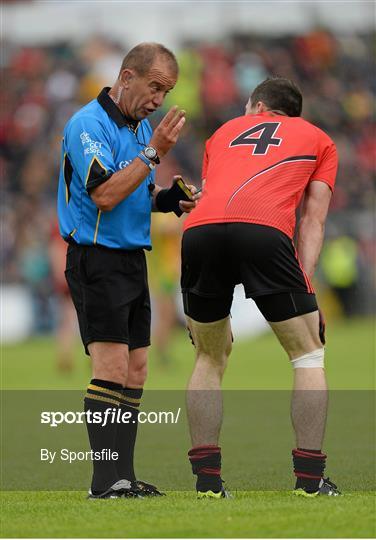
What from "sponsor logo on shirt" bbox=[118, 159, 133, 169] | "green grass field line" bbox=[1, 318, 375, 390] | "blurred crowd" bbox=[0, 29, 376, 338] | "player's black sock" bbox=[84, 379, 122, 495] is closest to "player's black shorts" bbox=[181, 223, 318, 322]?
"sponsor logo on shirt" bbox=[118, 159, 133, 169]

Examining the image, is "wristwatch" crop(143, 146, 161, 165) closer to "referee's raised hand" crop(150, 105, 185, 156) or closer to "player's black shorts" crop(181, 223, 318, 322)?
"referee's raised hand" crop(150, 105, 185, 156)

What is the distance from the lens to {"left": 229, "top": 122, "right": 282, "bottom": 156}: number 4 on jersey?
6.17 metres

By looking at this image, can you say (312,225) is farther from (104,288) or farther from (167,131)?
(104,288)

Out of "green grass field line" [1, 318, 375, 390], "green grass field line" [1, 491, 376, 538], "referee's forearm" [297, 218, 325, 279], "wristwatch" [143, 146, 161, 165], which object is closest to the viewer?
"green grass field line" [1, 491, 376, 538]

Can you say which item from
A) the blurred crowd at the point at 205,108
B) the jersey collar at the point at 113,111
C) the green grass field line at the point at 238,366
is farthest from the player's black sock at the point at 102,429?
the blurred crowd at the point at 205,108

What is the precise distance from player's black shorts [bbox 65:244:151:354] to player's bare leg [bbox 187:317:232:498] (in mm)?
360

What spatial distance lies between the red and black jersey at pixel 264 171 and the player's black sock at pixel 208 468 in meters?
1.17

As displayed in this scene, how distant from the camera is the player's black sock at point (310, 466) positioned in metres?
5.97

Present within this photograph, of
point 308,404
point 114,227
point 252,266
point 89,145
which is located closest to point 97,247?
point 114,227

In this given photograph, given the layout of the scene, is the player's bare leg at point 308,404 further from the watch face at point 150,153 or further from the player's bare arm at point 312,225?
the watch face at point 150,153

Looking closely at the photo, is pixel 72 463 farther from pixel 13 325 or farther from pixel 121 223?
pixel 13 325

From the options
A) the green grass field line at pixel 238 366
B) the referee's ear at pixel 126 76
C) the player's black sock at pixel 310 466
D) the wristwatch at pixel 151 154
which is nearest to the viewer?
the player's black sock at pixel 310 466

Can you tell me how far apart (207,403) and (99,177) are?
1292mm

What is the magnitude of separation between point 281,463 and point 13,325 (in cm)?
1280
